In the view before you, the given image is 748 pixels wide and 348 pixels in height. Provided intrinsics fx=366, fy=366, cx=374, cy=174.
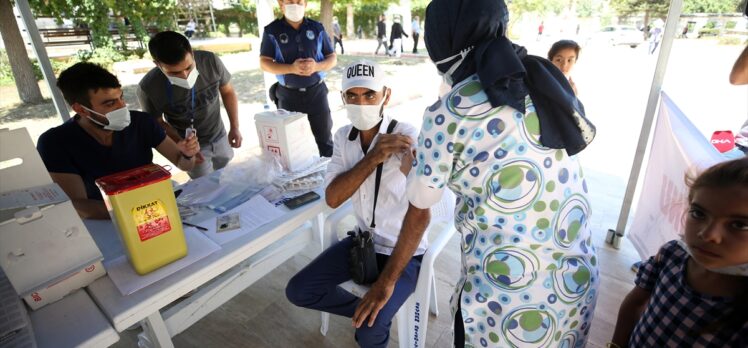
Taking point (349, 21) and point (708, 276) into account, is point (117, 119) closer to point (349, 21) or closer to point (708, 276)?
point (708, 276)

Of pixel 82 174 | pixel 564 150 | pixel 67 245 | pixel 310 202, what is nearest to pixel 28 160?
pixel 67 245

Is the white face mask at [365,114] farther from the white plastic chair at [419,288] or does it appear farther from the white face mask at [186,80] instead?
the white face mask at [186,80]

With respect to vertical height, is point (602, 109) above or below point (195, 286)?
below

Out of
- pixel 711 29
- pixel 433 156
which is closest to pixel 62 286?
pixel 433 156

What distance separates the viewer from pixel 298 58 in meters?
3.04

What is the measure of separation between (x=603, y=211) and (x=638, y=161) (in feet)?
2.45

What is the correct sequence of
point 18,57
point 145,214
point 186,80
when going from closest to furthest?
point 145,214 < point 186,80 < point 18,57

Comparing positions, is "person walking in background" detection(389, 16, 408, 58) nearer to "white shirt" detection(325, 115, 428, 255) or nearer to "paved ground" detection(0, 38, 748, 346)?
"paved ground" detection(0, 38, 748, 346)

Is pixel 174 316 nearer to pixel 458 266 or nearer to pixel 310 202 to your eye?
pixel 310 202

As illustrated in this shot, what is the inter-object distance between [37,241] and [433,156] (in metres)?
1.12

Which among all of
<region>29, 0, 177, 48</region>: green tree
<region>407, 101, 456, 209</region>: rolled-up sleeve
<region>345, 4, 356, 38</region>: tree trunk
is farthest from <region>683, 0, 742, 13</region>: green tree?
<region>345, 4, 356, 38</region>: tree trunk

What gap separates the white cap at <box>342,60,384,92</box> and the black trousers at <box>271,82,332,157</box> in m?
1.48

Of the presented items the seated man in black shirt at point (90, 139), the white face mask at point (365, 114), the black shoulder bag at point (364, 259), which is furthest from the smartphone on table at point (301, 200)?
the seated man in black shirt at point (90, 139)

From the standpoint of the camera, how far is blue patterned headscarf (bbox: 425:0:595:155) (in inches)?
34.9
